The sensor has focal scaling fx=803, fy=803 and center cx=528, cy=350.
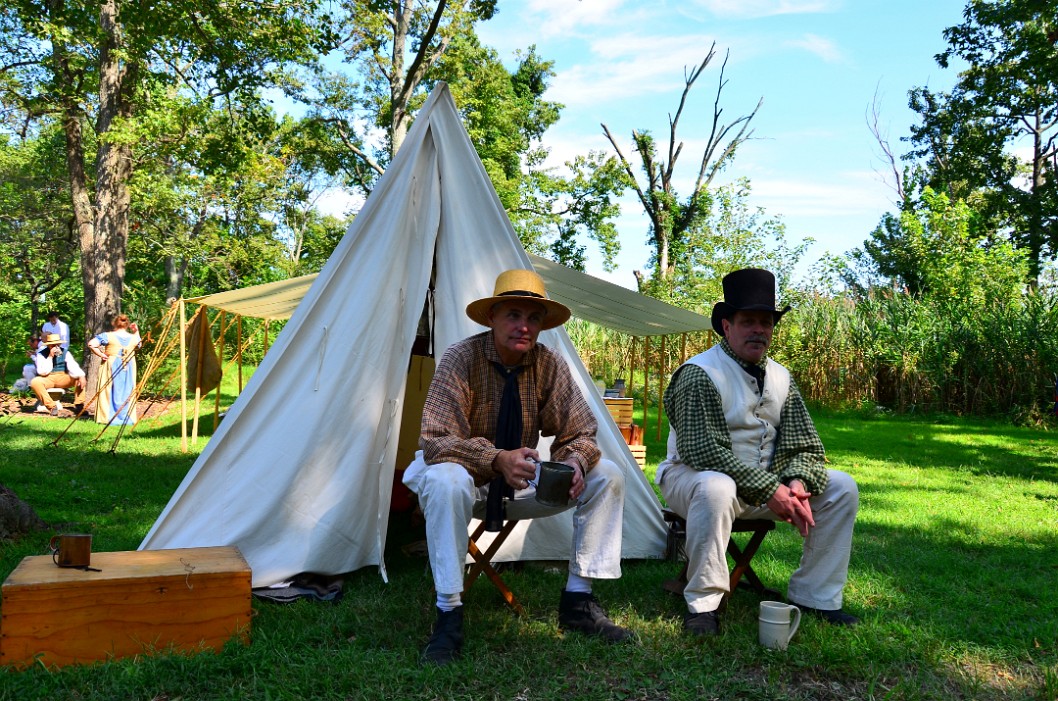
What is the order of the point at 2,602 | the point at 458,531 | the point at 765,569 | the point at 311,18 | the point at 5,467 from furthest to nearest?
the point at 311,18, the point at 5,467, the point at 765,569, the point at 458,531, the point at 2,602

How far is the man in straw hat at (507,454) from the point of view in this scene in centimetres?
285

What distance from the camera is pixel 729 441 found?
319 centimetres

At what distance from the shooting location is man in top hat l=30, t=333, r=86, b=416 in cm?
1127

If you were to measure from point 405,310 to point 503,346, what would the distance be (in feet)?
2.81

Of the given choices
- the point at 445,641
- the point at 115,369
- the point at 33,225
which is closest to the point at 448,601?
the point at 445,641

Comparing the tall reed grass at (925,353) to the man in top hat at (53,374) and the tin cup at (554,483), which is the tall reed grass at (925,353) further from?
the tin cup at (554,483)

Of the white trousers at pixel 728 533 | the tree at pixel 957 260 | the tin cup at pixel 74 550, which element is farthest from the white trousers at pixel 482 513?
the tree at pixel 957 260

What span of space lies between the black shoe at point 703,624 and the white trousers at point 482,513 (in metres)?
0.34

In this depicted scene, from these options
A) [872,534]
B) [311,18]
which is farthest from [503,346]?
[311,18]

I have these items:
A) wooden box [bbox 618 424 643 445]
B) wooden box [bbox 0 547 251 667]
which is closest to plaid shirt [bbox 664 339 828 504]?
wooden box [bbox 0 547 251 667]

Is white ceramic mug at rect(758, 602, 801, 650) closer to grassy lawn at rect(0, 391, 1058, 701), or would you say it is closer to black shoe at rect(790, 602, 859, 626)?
grassy lawn at rect(0, 391, 1058, 701)

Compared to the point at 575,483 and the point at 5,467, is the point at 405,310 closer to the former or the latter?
the point at 575,483

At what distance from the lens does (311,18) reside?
919 centimetres

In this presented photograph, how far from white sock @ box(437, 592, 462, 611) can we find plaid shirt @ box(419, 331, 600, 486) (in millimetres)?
463
